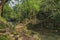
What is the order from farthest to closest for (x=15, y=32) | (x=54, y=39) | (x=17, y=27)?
(x=54, y=39) < (x=17, y=27) < (x=15, y=32)

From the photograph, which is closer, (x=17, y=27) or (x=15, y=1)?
(x=17, y=27)

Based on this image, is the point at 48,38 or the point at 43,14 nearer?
the point at 48,38

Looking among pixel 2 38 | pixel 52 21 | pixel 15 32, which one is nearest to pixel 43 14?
pixel 52 21

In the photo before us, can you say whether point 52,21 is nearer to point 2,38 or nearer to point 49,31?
point 49,31

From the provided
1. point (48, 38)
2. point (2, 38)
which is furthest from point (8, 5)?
point (48, 38)

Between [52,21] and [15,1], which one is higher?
[15,1]

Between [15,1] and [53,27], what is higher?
[15,1]

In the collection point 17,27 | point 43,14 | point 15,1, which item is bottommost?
point 43,14

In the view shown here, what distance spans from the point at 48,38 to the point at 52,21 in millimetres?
3287

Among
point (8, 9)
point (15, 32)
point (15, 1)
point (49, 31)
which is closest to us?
point (15, 32)

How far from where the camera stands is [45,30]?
17031 mm

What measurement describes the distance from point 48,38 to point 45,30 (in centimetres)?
308

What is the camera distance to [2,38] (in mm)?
7754

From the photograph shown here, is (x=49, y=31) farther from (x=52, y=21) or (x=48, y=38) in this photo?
(x=48, y=38)
